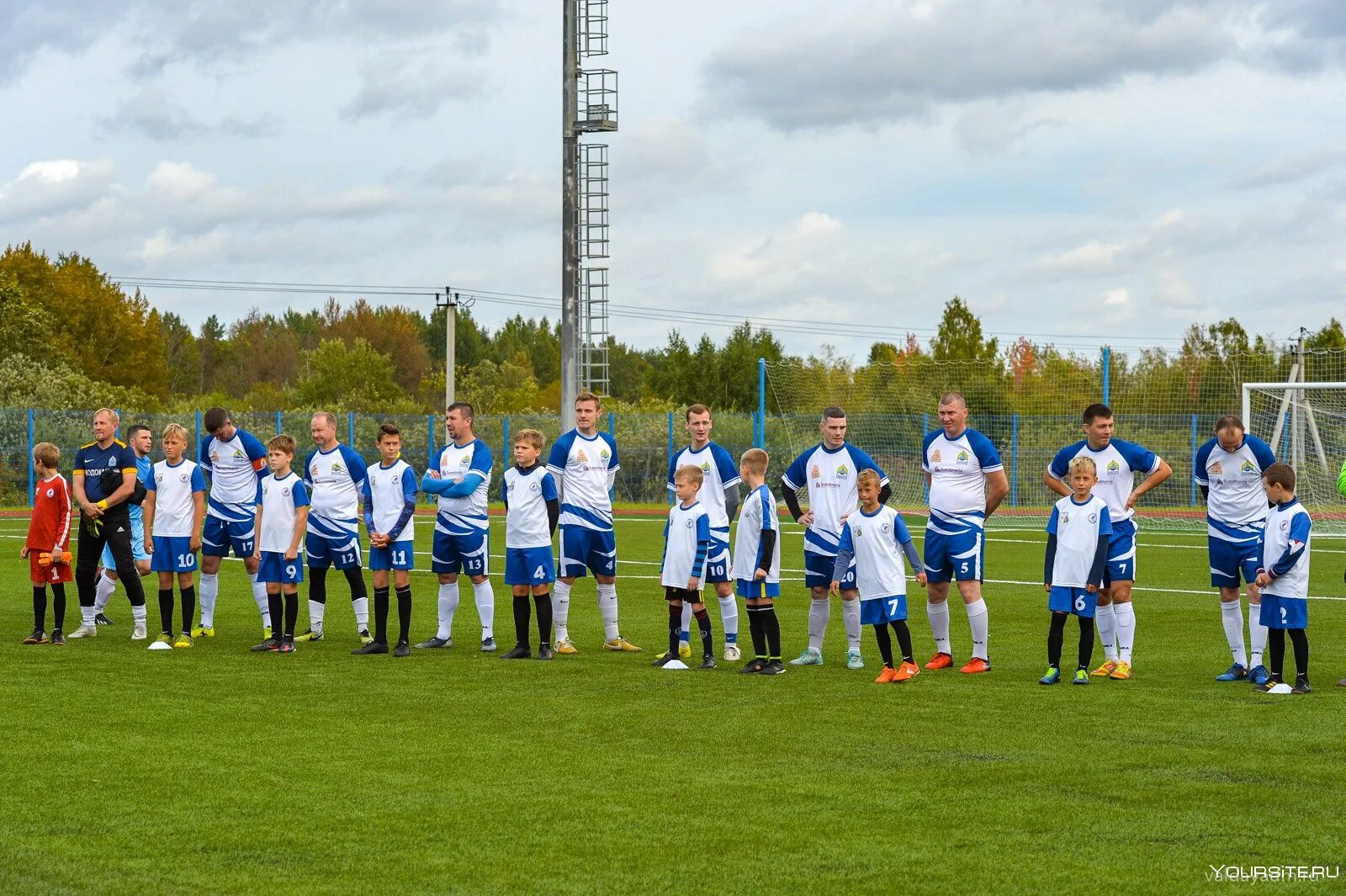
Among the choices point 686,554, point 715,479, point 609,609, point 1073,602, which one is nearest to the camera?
point 1073,602

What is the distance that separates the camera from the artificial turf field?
5.40 meters

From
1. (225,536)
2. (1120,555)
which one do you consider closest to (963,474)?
(1120,555)

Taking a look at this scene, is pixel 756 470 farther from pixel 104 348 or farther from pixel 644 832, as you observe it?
pixel 104 348

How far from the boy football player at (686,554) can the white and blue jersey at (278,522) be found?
3.27 m

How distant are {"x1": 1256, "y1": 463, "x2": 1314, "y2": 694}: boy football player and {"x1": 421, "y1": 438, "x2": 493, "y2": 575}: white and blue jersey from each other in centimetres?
606

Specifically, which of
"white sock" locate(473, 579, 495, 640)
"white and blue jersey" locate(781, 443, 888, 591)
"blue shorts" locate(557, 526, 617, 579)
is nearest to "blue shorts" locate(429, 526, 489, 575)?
"white sock" locate(473, 579, 495, 640)

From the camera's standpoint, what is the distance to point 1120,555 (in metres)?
10.5

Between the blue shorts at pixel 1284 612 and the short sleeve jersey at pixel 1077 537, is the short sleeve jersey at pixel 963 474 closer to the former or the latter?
the short sleeve jersey at pixel 1077 537

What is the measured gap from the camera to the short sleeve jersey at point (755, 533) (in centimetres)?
1068

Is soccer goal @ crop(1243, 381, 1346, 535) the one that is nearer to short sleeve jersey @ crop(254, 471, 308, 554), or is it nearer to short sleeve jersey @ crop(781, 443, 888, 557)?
short sleeve jersey @ crop(781, 443, 888, 557)

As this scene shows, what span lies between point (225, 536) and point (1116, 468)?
755cm

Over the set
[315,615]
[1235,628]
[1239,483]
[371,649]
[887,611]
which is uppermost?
[1239,483]

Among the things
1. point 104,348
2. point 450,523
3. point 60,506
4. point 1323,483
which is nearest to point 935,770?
point 450,523

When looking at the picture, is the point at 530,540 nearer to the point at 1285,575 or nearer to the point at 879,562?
the point at 879,562
